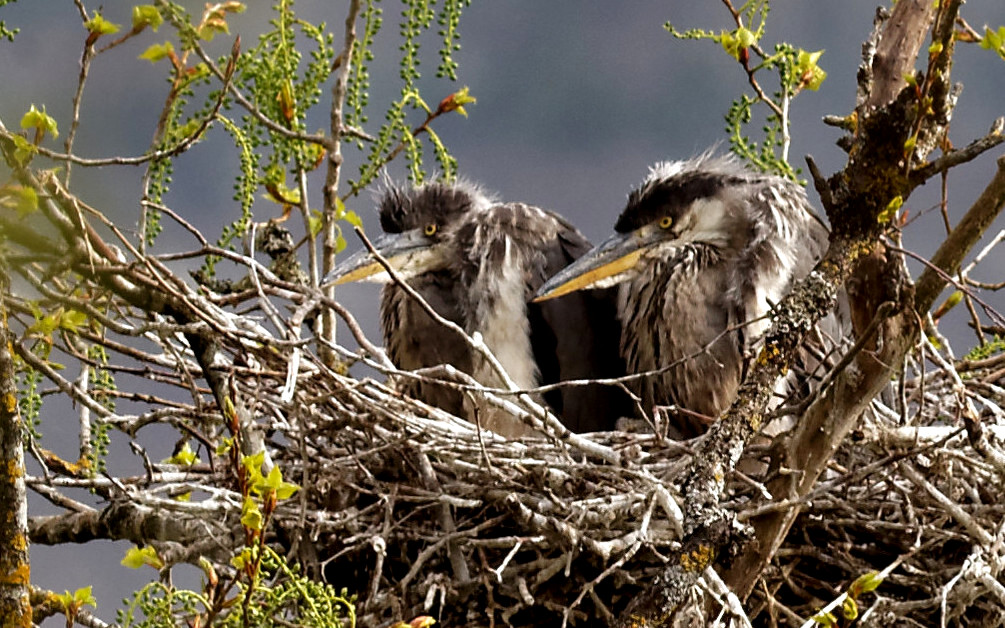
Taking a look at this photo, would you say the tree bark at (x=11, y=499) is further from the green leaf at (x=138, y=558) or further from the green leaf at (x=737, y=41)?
the green leaf at (x=737, y=41)

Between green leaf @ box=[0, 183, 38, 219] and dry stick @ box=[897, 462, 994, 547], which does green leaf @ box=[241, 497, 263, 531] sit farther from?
dry stick @ box=[897, 462, 994, 547]

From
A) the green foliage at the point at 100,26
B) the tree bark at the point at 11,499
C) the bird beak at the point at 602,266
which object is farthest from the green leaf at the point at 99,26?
the bird beak at the point at 602,266

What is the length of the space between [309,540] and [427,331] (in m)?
0.88

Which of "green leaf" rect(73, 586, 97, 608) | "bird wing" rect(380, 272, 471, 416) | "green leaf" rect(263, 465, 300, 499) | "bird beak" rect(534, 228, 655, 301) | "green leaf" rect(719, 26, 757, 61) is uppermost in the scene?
"green leaf" rect(719, 26, 757, 61)

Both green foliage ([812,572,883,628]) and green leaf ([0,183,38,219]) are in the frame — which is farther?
green foliage ([812,572,883,628])

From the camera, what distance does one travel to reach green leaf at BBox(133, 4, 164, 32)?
235 centimetres

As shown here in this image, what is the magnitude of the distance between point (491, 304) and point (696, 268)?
515 millimetres

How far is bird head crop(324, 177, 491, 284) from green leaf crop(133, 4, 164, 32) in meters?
1.14

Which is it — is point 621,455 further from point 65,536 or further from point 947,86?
point 65,536

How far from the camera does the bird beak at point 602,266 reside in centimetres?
325

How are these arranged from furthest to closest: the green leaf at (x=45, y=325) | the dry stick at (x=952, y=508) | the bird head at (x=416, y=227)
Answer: the bird head at (x=416, y=227)
the dry stick at (x=952, y=508)
the green leaf at (x=45, y=325)

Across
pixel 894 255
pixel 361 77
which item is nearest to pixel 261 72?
pixel 361 77

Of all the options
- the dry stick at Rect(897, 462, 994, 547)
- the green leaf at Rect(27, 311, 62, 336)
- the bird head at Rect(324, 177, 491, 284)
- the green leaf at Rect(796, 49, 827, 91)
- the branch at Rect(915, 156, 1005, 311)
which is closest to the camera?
the branch at Rect(915, 156, 1005, 311)

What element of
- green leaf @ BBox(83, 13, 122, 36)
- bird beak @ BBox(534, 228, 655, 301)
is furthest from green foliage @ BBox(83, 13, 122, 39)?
bird beak @ BBox(534, 228, 655, 301)
